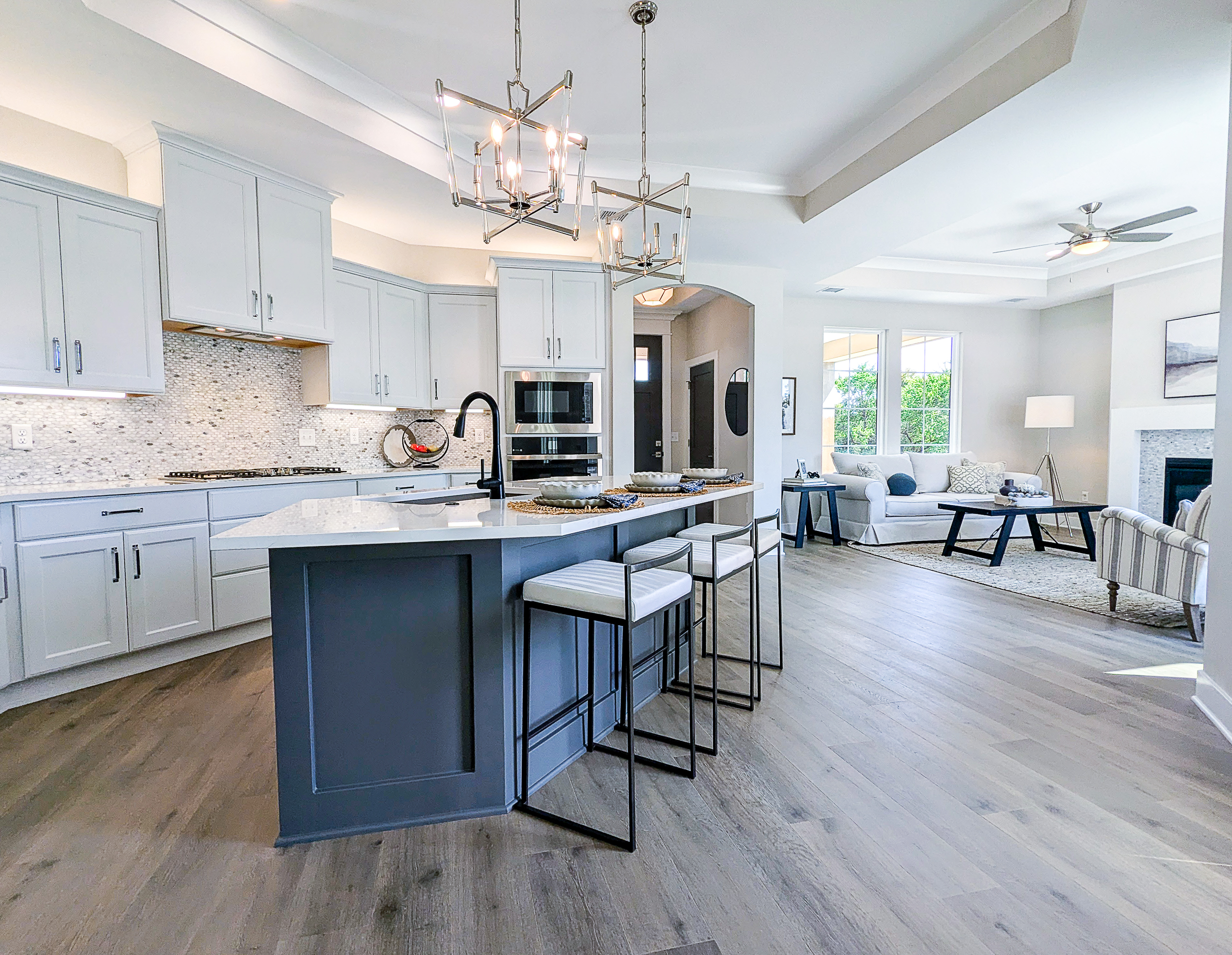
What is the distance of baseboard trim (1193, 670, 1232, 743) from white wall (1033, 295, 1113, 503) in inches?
211

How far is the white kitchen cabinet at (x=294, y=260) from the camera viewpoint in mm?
3602

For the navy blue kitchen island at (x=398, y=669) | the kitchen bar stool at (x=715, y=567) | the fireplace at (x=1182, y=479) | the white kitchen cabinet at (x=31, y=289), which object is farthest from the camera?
the fireplace at (x=1182, y=479)

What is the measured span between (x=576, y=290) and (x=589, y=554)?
3.07 meters

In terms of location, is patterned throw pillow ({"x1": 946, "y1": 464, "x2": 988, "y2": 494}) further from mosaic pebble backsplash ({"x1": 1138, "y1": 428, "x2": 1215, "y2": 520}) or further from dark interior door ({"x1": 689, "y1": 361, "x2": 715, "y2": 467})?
dark interior door ({"x1": 689, "y1": 361, "x2": 715, "y2": 467})

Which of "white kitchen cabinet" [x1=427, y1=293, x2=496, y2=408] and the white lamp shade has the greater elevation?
"white kitchen cabinet" [x1=427, y1=293, x2=496, y2=408]

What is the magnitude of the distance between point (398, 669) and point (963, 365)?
817cm

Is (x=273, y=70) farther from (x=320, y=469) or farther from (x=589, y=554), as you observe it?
(x=589, y=554)

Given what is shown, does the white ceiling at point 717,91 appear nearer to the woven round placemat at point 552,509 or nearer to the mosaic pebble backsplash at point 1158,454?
the woven round placemat at point 552,509

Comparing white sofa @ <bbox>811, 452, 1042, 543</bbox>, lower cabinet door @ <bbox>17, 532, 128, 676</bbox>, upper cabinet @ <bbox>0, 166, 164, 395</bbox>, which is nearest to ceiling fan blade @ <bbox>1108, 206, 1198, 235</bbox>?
white sofa @ <bbox>811, 452, 1042, 543</bbox>

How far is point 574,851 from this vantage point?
1.71 meters

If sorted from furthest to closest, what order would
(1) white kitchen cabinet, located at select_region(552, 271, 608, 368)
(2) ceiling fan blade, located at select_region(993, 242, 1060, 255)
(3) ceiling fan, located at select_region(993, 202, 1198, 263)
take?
(2) ceiling fan blade, located at select_region(993, 242, 1060, 255) → (1) white kitchen cabinet, located at select_region(552, 271, 608, 368) → (3) ceiling fan, located at select_region(993, 202, 1198, 263)

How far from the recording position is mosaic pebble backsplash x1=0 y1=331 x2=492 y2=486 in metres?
3.05

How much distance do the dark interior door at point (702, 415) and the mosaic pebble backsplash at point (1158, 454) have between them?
4.43 meters

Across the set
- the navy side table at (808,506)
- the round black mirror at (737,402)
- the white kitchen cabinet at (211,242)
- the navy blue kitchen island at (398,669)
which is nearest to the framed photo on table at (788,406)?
the round black mirror at (737,402)
